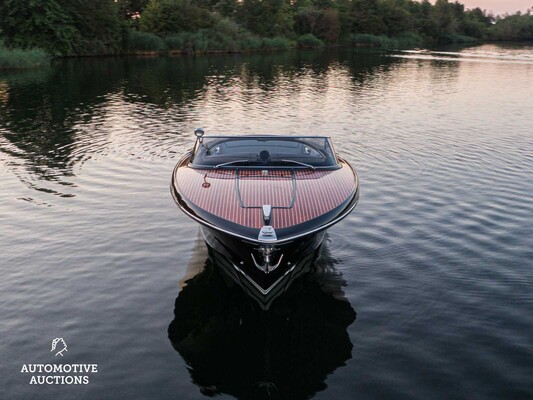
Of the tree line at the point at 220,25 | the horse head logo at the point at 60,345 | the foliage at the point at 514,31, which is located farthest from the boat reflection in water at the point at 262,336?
the foliage at the point at 514,31

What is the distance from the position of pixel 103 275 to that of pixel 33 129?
49.3ft

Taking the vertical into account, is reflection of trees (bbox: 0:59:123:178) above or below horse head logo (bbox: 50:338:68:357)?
above

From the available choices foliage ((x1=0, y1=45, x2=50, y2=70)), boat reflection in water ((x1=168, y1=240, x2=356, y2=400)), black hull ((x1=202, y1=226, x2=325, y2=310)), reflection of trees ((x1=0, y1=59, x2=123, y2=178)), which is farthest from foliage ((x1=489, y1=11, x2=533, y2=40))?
black hull ((x1=202, y1=226, x2=325, y2=310))

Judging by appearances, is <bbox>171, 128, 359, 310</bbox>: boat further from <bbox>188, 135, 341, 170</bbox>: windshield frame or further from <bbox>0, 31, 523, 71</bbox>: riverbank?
<bbox>0, 31, 523, 71</bbox>: riverbank

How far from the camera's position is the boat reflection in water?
21.6 feet

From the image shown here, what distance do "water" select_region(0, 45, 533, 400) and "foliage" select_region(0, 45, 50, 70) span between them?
2495 cm

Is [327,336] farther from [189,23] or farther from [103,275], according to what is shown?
[189,23]

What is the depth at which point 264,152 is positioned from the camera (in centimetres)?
973

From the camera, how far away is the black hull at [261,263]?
293 inches

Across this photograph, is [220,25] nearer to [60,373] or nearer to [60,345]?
[60,345]

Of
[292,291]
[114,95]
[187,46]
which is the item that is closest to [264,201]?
[292,291]

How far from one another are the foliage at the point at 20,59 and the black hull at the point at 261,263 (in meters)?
41.6

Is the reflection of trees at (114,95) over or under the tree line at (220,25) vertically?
under

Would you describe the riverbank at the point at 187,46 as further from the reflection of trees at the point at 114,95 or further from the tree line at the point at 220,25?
the reflection of trees at the point at 114,95
